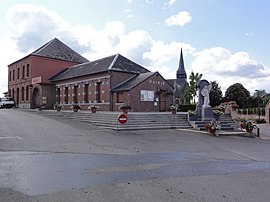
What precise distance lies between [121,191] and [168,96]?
89.9 ft

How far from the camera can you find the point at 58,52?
43594mm

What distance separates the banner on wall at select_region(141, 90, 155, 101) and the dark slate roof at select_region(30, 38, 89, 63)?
781 inches

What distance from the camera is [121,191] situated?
4902 millimetres

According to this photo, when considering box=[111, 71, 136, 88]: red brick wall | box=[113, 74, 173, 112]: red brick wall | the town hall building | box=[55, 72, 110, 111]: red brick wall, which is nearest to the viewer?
box=[113, 74, 173, 112]: red brick wall

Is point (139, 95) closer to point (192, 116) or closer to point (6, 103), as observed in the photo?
point (192, 116)

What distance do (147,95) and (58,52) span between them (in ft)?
71.8

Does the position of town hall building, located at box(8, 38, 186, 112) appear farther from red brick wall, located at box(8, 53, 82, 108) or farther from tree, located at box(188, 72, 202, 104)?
tree, located at box(188, 72, 202, 104)

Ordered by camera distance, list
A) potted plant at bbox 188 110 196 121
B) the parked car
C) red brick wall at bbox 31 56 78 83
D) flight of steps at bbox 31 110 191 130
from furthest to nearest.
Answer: the parked car → red brick wall at bbox 31 56 78 83 → potted plant at bbox 188 110 196 121 → flight of steps at bbox 31 110 191 130

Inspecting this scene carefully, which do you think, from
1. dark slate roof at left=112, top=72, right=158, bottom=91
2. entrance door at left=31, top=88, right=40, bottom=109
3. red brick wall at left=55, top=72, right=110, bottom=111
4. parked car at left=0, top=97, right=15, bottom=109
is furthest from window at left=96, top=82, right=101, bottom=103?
parked car at left=0, top=97, right=15, bottom=109

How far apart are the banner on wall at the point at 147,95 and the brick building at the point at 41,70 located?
17.3 meters

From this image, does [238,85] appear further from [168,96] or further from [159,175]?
[159,175]

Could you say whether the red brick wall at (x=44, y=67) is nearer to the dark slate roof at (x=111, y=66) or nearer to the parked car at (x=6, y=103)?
the dark slate roof at (x=111, y=66)

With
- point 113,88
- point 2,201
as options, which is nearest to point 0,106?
point 113,88

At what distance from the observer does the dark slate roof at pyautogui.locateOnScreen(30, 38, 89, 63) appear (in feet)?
138
